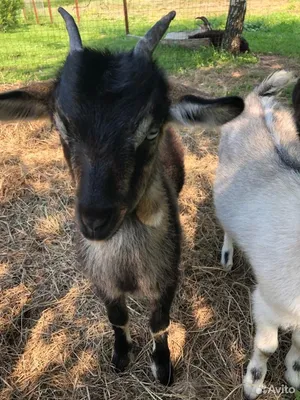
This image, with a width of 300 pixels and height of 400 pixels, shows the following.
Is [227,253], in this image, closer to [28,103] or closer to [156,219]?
[156,219]

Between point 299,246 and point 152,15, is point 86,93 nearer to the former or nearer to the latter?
point 299,246

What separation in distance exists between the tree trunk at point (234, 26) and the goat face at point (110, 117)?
25.5 feet

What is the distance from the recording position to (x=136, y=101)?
187 cm

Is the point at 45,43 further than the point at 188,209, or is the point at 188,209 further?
the point at 45,43

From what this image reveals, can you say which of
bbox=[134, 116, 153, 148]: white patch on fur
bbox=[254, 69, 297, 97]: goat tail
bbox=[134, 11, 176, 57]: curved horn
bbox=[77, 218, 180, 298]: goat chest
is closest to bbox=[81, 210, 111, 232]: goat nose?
bbox=[134, 116, 153, 148]: white patch on fur

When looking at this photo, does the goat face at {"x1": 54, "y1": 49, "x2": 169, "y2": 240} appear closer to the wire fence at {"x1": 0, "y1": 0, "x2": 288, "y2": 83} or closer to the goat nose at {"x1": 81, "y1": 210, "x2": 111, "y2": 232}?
the goat nose at {"x1": 81, "y1": 210, "x2": 111, "y2": 232}

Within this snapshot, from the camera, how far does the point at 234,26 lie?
362 inches

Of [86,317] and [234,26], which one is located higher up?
[234,26]

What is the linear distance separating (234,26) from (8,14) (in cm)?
1104

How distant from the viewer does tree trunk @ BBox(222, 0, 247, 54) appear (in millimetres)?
9078

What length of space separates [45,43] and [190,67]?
21.7ft

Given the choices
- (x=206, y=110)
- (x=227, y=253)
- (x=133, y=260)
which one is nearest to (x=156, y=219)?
(x=133, y=260)

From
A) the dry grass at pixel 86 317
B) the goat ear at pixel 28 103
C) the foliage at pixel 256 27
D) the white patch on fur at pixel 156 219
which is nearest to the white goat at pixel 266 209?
the dry grass at pixel 86 317

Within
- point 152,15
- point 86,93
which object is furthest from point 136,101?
point 152,15
